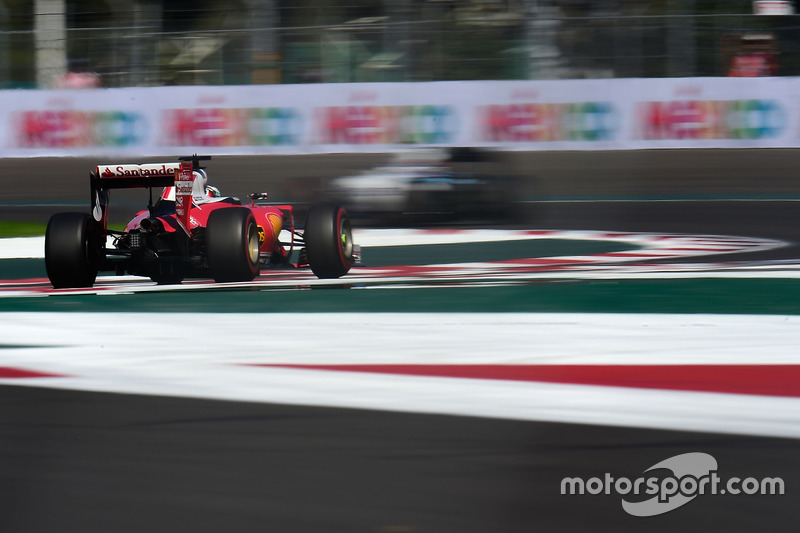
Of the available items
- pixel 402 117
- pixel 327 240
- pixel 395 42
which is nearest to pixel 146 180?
pixel 327 240

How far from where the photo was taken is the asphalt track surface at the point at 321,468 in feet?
9.57

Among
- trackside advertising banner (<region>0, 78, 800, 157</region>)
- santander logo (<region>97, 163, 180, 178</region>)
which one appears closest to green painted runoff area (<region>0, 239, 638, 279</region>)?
santander logo (<region>97, 163, 180, 178</region>)

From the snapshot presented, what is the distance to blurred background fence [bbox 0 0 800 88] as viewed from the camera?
53.8 ft

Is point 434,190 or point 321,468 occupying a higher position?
point 434,190

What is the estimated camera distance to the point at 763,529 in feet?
9.27

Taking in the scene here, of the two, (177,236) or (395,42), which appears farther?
(395,42)

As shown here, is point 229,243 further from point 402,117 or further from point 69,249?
point 402,117

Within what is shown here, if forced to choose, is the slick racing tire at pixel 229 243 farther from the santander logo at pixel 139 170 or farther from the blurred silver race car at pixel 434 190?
the blurred silver race car at pixel 434 190

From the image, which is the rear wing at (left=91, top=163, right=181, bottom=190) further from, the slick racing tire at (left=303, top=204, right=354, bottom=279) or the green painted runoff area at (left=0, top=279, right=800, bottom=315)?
the slick racing tire at (left=303, top=204, right=354, bottom=279)

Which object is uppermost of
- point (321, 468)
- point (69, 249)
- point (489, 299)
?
point (69, 249)

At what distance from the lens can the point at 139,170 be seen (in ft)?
23.4

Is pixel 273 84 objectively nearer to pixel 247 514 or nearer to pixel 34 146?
pixel 34 146

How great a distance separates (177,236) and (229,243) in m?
0.43

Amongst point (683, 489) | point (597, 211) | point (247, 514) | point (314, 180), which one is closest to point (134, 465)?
point (247, 514)
